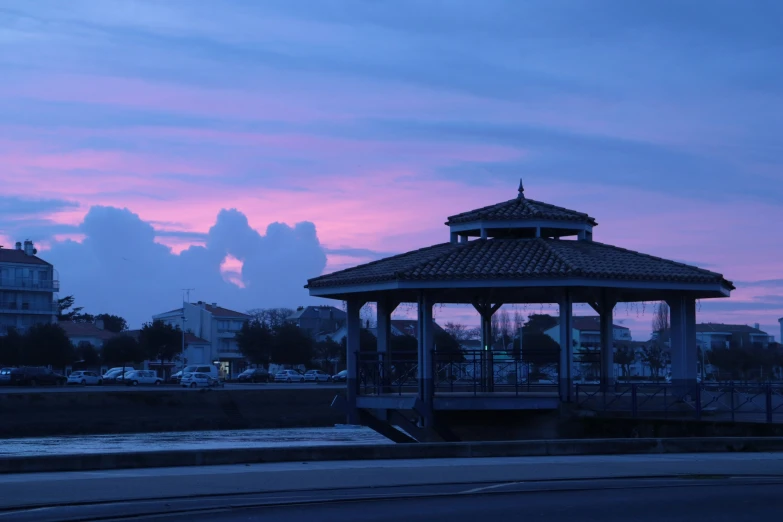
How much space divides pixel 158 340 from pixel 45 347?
12779 mm

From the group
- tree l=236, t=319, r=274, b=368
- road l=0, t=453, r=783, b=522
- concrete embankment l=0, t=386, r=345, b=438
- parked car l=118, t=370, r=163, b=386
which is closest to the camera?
road l=0, t=453, r=783, b=522

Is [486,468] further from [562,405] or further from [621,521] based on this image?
[562,405]

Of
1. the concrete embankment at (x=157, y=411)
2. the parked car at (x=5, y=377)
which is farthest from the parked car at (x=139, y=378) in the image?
the concrete embankment at (x=157, y=411)

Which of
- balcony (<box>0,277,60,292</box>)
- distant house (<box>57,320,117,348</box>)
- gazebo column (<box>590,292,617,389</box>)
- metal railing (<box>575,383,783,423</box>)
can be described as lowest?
metal railing (<box>575,383,783,423</box>)

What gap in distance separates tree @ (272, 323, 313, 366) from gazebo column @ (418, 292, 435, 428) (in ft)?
243

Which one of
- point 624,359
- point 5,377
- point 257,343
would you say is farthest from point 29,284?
point 624,359

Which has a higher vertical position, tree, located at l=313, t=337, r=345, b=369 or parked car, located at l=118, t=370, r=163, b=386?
tree, located at l=313, t=337, r=345, b=369

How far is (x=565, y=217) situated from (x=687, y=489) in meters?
13.7

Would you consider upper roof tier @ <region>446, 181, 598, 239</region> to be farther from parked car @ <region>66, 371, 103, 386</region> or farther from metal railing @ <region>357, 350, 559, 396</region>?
parked car @ <region>66, 371, 103, 386</region>

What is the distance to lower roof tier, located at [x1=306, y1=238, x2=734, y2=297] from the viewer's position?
23.9 m

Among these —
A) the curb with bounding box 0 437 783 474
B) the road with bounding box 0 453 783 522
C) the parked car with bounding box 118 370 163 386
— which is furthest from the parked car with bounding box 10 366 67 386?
the road with bounding box 0 453 783 522

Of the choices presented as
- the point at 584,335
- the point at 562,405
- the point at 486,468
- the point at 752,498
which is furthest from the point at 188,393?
the point at 752,498

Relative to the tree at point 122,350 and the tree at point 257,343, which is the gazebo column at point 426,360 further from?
the tree at point 122,350

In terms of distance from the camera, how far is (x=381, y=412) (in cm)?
2659
